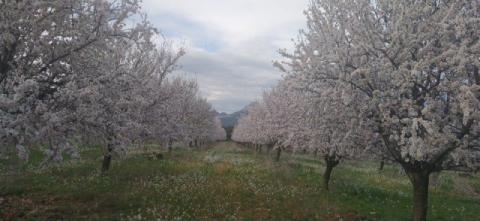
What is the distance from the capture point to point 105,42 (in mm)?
12602

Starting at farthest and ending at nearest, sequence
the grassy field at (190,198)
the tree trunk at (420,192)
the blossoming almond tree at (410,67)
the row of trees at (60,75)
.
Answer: the grassy field at (190,198)
the tree trunk at (420,192)
the blossoming almond tree at (410,67)
the row of trees at (60,75)

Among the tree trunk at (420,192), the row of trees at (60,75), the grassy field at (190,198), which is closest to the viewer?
the row of trees at (60,75)

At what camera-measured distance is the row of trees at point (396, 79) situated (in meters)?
12.1

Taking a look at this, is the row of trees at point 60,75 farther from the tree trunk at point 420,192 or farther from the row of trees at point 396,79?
the tree trunk at point 420,192

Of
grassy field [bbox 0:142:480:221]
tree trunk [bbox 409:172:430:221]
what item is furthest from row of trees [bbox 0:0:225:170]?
tree trunk [bbox 409:172:430:221]

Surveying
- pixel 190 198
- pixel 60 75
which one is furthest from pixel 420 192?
pixel 60 75

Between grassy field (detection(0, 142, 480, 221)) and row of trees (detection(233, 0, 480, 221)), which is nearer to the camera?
row of trees (detection(233, 0, 480, 221))

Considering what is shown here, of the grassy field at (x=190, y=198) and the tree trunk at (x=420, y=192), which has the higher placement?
the tree trunk at (x=420, y=192)

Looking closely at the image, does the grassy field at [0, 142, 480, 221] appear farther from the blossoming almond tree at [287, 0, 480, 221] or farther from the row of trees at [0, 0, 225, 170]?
the blossoming almond tree at [287, 0, 480, 221]

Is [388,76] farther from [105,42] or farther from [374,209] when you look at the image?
[374,209]

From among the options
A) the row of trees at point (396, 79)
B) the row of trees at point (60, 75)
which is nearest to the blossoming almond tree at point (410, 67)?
the row of trees at point (396, 79)

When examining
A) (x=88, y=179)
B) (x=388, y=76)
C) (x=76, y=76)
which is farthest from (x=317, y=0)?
(x=88, y=179)

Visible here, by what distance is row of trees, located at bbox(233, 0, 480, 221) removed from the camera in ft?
39.7

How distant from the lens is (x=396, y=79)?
40.9 ft
